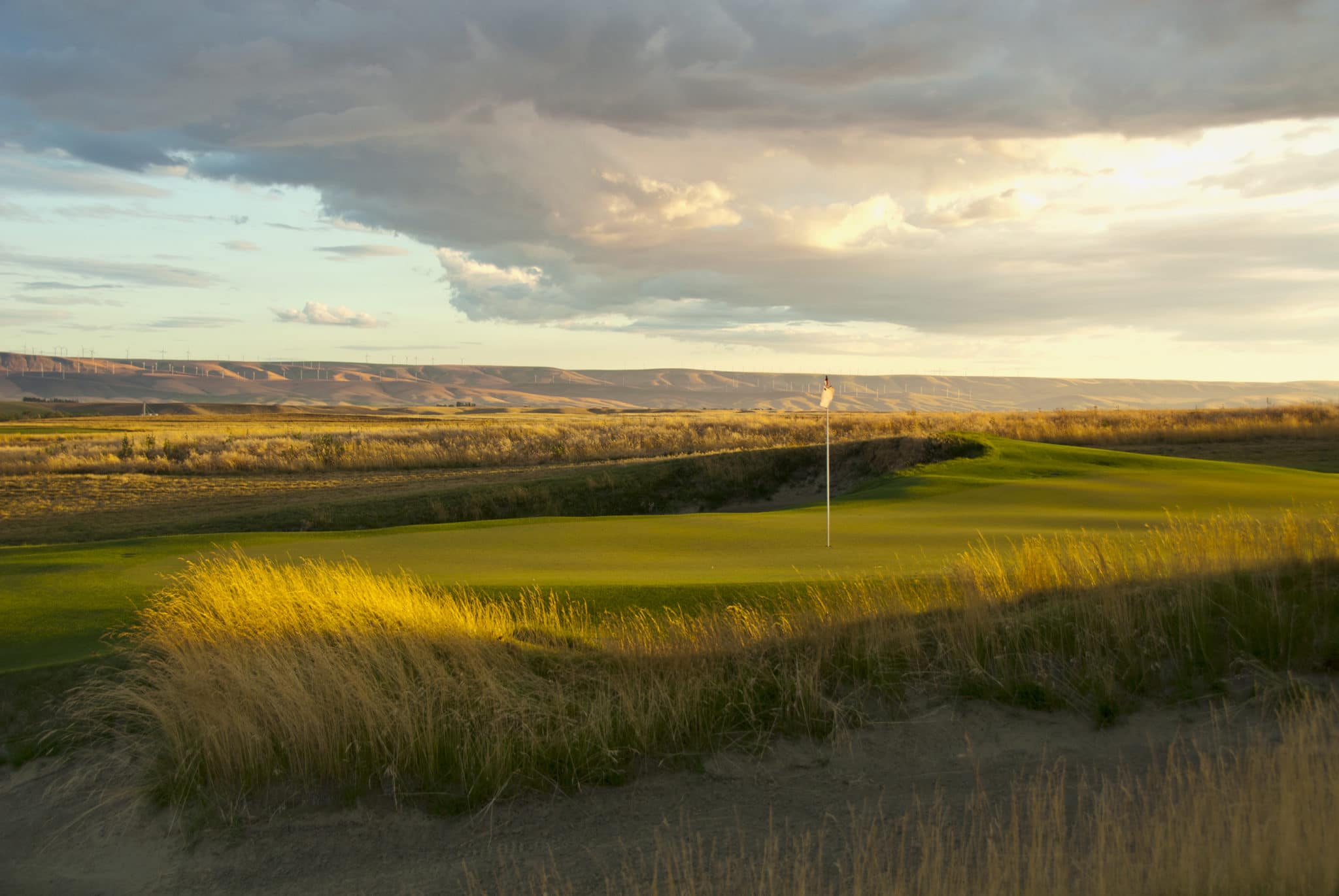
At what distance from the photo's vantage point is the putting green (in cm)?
1060

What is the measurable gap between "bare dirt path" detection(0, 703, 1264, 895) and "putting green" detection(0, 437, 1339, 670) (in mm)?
2687

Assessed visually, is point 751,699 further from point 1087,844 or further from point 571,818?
point 1087,844

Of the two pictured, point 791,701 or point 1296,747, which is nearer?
point 1296,747

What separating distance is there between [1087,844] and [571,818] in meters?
3.58

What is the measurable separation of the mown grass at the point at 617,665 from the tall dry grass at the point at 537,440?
27.2 meters

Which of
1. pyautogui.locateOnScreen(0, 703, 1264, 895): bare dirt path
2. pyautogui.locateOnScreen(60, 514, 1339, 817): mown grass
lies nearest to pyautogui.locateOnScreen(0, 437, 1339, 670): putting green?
pyautogui.locateOnScreen(60, 514, 1339, 817): mown grass

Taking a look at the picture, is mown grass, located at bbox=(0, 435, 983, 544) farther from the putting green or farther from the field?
the field

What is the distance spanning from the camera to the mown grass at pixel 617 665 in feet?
24.0

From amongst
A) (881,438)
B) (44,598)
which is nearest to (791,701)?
(44,598)

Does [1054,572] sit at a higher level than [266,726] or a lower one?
higher

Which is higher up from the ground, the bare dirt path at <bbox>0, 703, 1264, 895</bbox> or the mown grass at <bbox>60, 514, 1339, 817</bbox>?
the mown grass at <bbox>60, 514, 1339, 817</bbox>

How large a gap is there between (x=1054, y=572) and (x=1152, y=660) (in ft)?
5.70

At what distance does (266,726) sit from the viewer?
7570mm

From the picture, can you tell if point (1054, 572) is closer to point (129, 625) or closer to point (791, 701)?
point (791, 701)
